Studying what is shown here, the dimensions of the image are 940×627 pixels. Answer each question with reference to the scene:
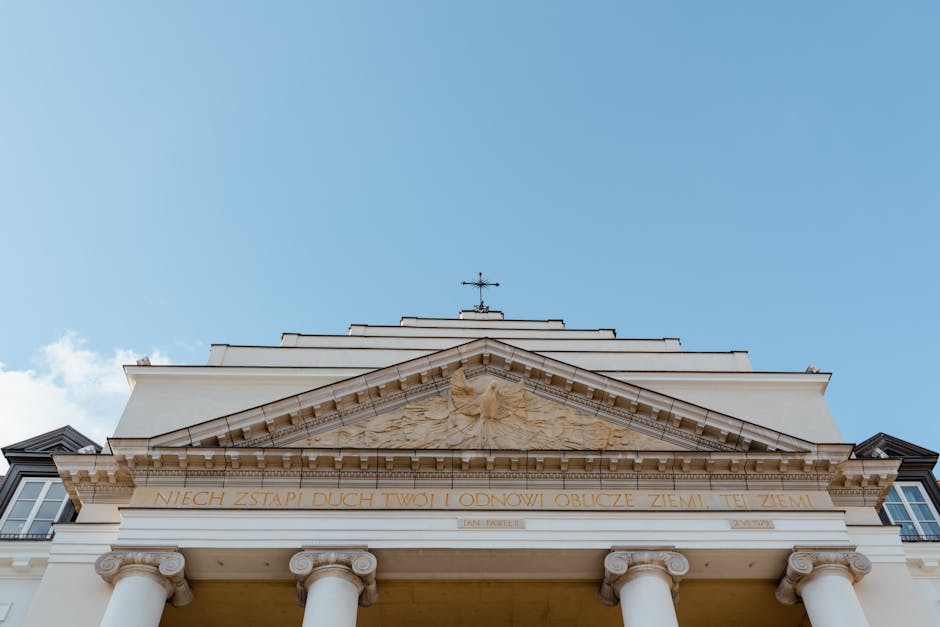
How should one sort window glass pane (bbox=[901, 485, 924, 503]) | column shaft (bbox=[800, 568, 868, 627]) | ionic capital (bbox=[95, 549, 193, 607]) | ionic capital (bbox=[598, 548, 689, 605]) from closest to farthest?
column shaft (bbox=[800, 568, 868, 627]) → ionic capital (bbox=[95, 549, 193, 607]) → ionic capital (bbox=[598, 548, 689, 605]) → window glass pane (bbox=[901, 485, 924, 503])

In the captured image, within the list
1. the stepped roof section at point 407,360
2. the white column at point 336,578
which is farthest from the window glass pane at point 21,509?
the white column at point 336,578

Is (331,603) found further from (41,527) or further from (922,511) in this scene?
(922,511)

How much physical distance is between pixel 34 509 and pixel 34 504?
212 millimetres

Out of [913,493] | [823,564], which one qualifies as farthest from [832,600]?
[913,493]

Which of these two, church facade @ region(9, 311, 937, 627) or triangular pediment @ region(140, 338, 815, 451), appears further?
triangular pediment @ region(140, 338, 815, 451)

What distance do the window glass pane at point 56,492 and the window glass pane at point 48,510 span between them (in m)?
0.16

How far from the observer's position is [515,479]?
68.3 ft

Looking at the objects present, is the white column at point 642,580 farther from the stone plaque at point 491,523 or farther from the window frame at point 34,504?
the window frame at point 34,504

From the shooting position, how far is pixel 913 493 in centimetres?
2462

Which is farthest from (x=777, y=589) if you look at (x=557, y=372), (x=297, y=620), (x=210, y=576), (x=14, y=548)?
(x=14, y=548)

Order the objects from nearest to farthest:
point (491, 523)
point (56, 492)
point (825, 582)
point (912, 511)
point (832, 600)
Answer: point (832, 600), point (825, 582), point (491, 523), point (56, 492), point (912, 511)

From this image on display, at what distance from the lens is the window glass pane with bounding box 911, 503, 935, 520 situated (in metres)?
23.9

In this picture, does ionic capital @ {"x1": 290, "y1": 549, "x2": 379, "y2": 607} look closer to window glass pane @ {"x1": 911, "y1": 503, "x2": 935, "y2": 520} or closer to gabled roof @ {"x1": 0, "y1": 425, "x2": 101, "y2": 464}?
gabled roof @ {"x1": 0, "y1": 425, "x2": 101, "y2": 464}

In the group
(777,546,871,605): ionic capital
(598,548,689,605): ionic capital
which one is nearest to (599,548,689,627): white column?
(598,548,689,605): ionic capital
